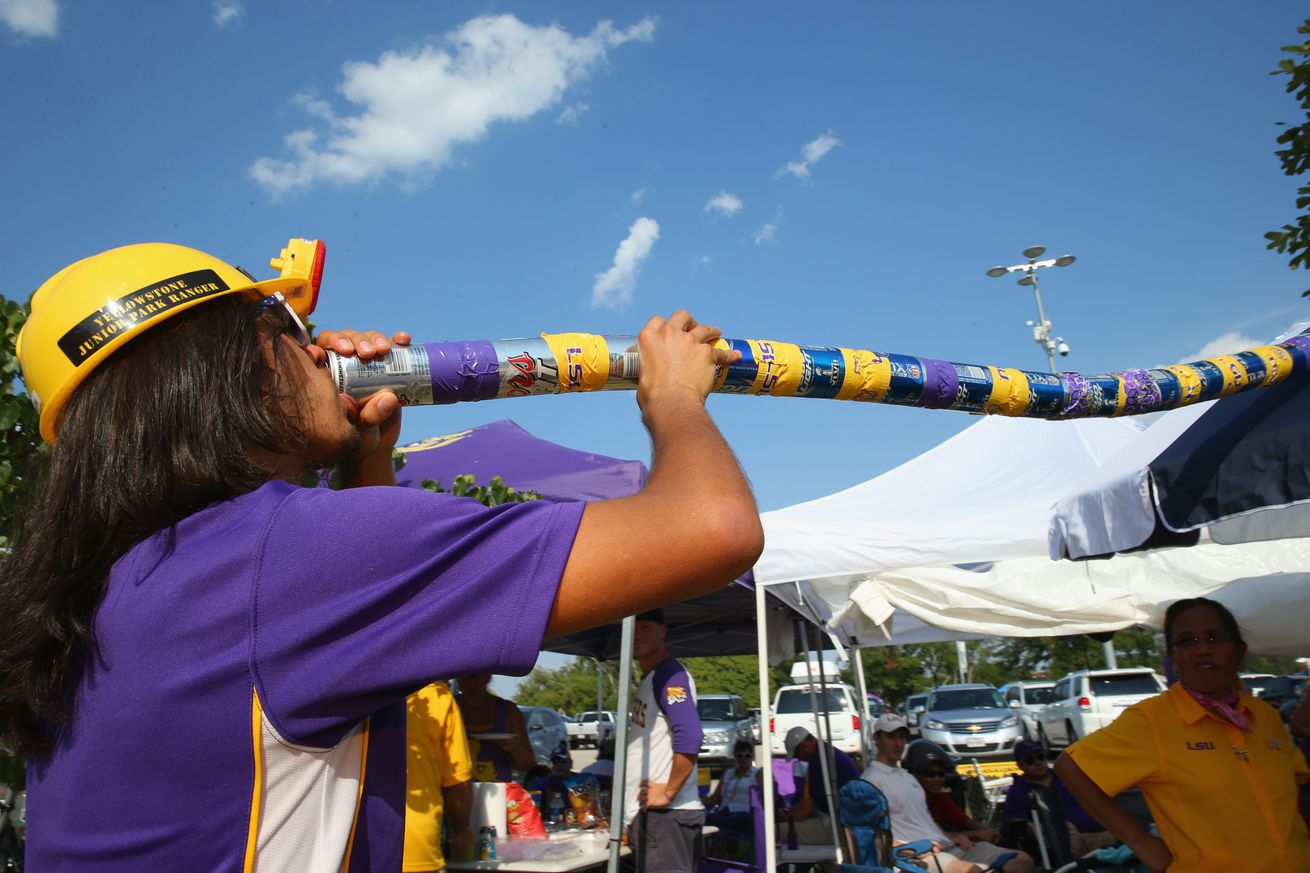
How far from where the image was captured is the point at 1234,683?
140 inches

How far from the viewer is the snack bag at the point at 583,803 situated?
6.04 metres

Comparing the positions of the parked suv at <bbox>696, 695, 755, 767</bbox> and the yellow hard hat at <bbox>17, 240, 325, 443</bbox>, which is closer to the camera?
the yellow hard hat at <bbox>17, 240, 325, 443</bbox>

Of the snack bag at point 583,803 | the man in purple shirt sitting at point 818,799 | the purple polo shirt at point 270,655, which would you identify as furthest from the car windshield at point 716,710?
the purple polo shirt at point 270,655

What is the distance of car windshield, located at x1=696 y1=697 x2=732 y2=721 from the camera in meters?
23.4

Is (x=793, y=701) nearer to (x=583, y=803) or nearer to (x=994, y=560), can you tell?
(x=994, y=560)

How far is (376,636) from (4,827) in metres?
4.57

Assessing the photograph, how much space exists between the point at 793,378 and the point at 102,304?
1.25 m

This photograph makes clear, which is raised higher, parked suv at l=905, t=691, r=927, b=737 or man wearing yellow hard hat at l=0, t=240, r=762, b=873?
man wearing yellow hard hat at l=0, t=240, r=762, b=873

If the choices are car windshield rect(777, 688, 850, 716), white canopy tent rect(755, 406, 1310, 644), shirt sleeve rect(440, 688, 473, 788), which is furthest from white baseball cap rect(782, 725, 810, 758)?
car windshield rect(777, 688, 850, 716)

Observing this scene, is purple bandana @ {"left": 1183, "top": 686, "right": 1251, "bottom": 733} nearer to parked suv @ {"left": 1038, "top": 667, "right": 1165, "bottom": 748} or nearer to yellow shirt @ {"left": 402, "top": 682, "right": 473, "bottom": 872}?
yellow shirt @ {"left": 402, "top": 682, "right": 473, "bottom": 872}

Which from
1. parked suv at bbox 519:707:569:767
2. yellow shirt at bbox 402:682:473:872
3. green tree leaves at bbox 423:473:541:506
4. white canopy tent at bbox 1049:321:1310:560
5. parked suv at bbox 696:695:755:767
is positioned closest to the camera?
white canopy tent at bbox 1049:321:1310:560

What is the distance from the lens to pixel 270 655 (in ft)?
3.27

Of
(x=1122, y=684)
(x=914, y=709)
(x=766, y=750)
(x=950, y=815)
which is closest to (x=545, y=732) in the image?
(x=914, y=709)

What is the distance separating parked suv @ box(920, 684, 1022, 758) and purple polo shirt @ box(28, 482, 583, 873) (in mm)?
20499
